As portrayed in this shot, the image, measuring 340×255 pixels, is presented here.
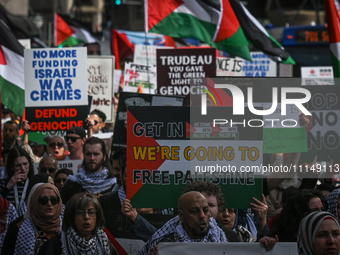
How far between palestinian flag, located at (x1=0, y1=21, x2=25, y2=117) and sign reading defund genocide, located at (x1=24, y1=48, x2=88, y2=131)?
A: 52cm

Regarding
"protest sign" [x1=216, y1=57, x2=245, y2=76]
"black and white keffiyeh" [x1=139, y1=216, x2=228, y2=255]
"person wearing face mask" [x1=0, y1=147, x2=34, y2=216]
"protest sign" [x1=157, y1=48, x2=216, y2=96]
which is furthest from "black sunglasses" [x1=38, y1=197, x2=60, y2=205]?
"protest sign" [x1=216, y1=57, x2=245, y2=76]

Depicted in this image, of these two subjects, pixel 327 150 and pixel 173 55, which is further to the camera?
pixel 173 55

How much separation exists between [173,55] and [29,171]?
3904 mm

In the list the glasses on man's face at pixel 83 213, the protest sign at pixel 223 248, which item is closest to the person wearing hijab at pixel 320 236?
the protest sign at pixel 223 248

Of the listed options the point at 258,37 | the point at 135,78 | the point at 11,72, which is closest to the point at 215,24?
the point at 258,37

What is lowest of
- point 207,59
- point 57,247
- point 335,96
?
point 57,247

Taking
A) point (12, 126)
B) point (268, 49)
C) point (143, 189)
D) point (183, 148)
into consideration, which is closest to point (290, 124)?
point (183, 148)

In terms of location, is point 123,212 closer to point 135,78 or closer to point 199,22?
point 199,22

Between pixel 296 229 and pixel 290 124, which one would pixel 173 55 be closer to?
pixel 290 124

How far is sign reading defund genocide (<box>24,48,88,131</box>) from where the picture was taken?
8.41 meters

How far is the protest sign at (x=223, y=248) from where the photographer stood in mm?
4262

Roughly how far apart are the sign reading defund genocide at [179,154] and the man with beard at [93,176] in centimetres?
99

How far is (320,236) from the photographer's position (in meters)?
3.92

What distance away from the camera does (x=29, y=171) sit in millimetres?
6379
